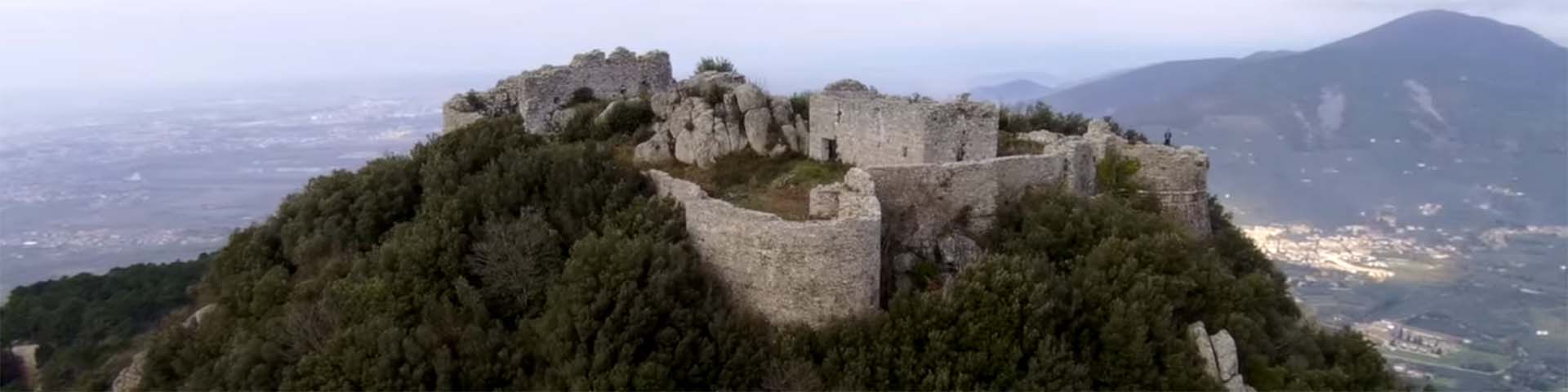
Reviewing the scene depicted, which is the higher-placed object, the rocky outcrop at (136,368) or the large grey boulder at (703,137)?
the large grey boulder at (703,137)

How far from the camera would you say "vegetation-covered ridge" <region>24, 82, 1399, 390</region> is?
→ 47.2ft

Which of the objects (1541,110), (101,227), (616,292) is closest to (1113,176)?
(616,292)

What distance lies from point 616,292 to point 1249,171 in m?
74.3

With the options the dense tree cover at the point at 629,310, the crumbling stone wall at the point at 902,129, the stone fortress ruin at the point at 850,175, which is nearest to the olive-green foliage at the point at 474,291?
the dense tree cover at the point at 629,310

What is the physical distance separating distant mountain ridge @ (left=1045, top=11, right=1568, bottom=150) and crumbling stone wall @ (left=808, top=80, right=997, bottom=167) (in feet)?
238

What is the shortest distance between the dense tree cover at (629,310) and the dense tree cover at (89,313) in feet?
34.9

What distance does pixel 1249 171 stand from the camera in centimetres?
7838

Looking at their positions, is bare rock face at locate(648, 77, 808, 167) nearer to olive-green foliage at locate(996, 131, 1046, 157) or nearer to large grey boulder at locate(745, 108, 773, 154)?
large grey boulder at locate(745, 108, 773, 154)

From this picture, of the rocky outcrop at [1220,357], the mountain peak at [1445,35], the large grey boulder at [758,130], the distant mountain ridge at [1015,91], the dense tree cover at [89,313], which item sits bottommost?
the dense tree cover at [89,313]

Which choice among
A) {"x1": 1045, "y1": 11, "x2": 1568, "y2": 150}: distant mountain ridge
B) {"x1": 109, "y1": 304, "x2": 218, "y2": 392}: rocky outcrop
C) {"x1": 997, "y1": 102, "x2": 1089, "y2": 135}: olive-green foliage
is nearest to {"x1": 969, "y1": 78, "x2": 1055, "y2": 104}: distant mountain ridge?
{"x1": 1045, "y1": 11, "x2": 1568, "y2": 150}: distant mountain ridge

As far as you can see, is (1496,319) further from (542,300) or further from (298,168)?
(298,168)

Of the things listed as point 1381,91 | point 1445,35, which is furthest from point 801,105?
point 1445,35

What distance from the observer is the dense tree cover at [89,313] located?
89.8ft

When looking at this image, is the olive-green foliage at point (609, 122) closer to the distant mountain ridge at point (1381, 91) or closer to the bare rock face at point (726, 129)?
the bare rock face at point (726, 129)
